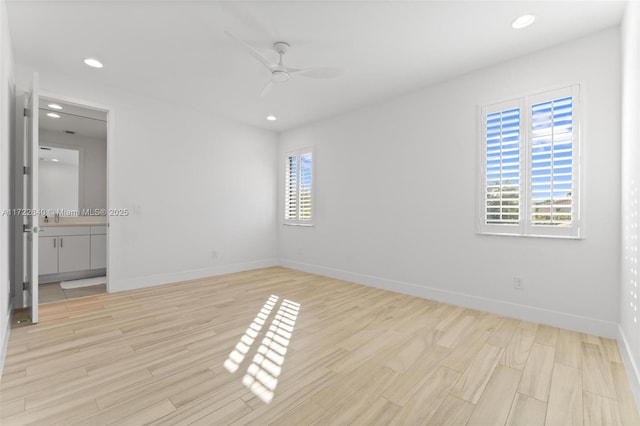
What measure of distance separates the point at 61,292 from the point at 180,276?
1.48 m

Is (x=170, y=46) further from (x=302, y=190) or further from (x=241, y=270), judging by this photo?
(x=241, y=270)

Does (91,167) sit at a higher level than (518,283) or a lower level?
higher

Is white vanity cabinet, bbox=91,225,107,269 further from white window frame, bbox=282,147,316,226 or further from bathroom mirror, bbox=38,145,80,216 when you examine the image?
white window frame, bbox=282,147,316,226

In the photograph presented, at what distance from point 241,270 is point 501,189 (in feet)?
13.9

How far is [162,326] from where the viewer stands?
2730 millimetres

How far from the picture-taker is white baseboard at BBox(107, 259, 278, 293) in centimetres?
393

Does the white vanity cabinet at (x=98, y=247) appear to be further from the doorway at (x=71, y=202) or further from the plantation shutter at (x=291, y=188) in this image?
the plantation shutter at (x=291, y=188)

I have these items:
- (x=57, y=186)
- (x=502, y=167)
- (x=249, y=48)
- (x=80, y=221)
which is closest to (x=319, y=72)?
(x=249, y=48)

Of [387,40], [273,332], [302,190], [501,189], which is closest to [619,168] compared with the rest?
[501,189]

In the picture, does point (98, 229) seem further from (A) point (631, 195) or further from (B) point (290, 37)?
(A) point (631, 195)

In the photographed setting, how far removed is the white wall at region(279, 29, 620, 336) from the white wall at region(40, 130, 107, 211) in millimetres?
3860

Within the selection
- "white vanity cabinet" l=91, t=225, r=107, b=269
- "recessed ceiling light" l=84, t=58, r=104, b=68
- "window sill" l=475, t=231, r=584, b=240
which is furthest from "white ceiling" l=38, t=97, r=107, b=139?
"window sill" l=475, t=231, r=584, b=240

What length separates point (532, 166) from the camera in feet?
9.41

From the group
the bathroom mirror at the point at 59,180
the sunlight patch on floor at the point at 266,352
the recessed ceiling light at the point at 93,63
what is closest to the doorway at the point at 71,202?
the bathroom mirror at the point at 59,180
